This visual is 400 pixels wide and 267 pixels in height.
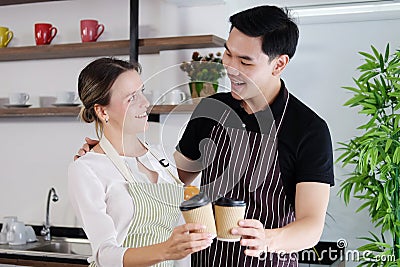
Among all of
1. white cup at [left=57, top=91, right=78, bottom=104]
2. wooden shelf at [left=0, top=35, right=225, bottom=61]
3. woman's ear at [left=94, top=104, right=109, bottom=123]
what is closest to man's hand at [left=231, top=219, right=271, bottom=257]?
woman's ear at [left=94, top=104, right=109, bottom=123]

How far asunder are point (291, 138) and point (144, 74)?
182 cm

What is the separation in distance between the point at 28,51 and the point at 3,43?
0.27 m

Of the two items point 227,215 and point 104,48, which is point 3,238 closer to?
point 104,48

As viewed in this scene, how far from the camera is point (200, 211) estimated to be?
4.40 ft

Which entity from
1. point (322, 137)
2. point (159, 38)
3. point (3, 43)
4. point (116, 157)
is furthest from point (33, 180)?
point (322, 137)

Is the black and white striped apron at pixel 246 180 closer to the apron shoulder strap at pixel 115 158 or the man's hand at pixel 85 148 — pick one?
the apron shoulder strap at pixel 115 158

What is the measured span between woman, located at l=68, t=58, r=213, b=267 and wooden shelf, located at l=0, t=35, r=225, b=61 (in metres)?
1.26

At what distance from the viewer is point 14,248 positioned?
341cm

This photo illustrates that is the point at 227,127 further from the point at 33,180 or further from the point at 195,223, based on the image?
the point at 33,180

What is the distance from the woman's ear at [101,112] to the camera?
1857 millimetres

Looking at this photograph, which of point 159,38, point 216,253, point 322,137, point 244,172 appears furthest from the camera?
point 159,38

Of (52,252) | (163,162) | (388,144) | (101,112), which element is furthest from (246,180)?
(52,252)

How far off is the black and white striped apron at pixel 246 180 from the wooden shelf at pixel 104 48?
1.36 meters

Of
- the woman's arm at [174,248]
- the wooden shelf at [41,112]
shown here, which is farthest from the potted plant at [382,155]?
the woman's arm at [174,248]
